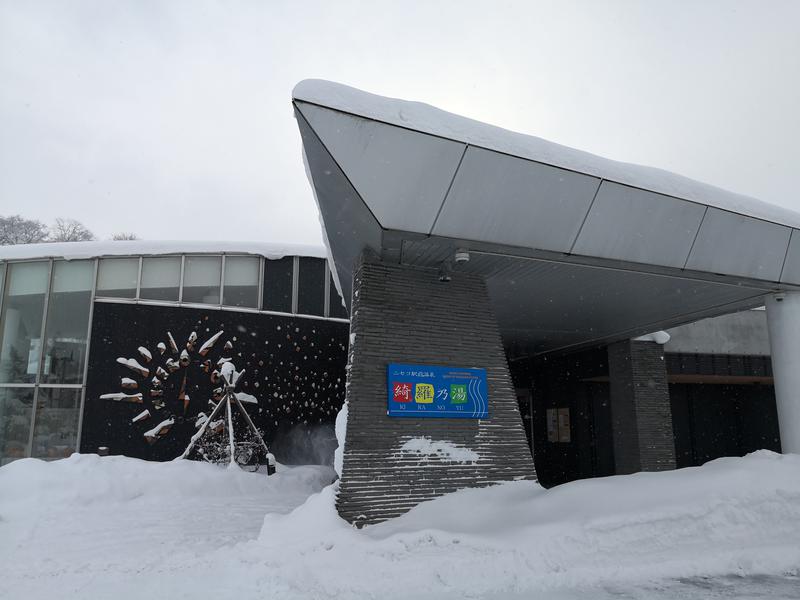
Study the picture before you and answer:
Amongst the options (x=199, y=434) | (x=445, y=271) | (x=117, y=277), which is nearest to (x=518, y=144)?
(x=445, y=271)

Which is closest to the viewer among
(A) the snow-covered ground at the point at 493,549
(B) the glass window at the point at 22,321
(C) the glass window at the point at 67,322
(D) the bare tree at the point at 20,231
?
(A) the snow-covered ground at the point at 493,549

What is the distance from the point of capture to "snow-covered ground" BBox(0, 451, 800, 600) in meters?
5.44

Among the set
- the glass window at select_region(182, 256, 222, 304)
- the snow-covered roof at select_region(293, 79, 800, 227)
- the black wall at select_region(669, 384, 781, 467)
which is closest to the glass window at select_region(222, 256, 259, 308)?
the glass window at select_region(182, 256, 222, 304)

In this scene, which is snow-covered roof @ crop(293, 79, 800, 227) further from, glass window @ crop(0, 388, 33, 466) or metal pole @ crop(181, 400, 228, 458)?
glass window @ crop(0, 388, 33, 466)

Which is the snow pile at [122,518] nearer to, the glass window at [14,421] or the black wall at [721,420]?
the glass window at [14,421]

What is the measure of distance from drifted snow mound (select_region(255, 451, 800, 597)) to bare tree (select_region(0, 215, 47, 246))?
4033 centimetres

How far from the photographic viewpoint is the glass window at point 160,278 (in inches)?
585

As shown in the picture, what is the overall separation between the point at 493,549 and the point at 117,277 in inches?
493

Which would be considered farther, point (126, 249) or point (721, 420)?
point (721, 420)

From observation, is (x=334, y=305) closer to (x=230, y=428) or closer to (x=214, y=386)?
(x=214, y=386)

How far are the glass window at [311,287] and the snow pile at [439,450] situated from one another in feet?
30.4

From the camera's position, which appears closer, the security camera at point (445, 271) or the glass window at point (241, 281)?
the security camera at point (445, 271)

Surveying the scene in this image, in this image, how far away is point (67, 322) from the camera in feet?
47.9

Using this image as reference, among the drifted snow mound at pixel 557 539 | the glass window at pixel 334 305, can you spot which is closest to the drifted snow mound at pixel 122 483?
the glass window at pixel 334 305
